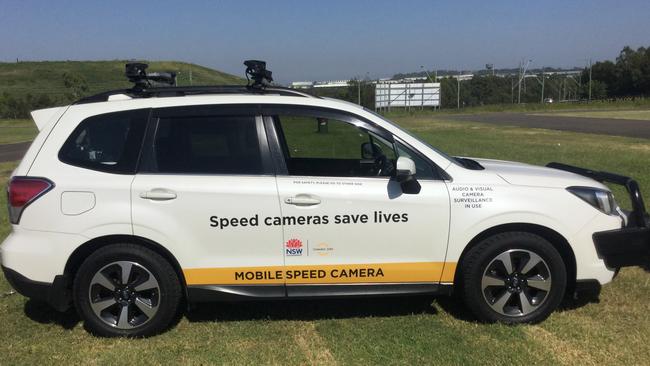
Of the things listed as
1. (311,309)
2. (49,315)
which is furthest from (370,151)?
(49,315)

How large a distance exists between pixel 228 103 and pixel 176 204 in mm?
819

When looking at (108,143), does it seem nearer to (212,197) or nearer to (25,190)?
(25,190)

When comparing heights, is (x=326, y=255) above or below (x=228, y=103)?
below

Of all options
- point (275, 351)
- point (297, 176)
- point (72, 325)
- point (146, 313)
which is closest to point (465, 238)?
point (297, 176)

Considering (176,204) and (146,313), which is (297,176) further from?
(146,313)

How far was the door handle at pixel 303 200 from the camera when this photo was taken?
152 inches

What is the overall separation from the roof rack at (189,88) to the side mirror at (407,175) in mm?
986

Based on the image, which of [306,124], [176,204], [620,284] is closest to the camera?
[176,204]

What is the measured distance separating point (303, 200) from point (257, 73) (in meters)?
1.20

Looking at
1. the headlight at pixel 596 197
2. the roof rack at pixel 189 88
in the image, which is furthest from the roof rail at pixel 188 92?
the headlight at pixel 596 197

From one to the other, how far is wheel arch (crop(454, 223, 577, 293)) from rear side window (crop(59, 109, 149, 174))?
2.44m

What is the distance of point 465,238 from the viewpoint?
3.96m

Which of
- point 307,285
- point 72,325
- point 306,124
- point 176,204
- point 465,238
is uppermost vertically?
point 306,124

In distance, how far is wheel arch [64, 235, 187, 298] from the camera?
3.88m
